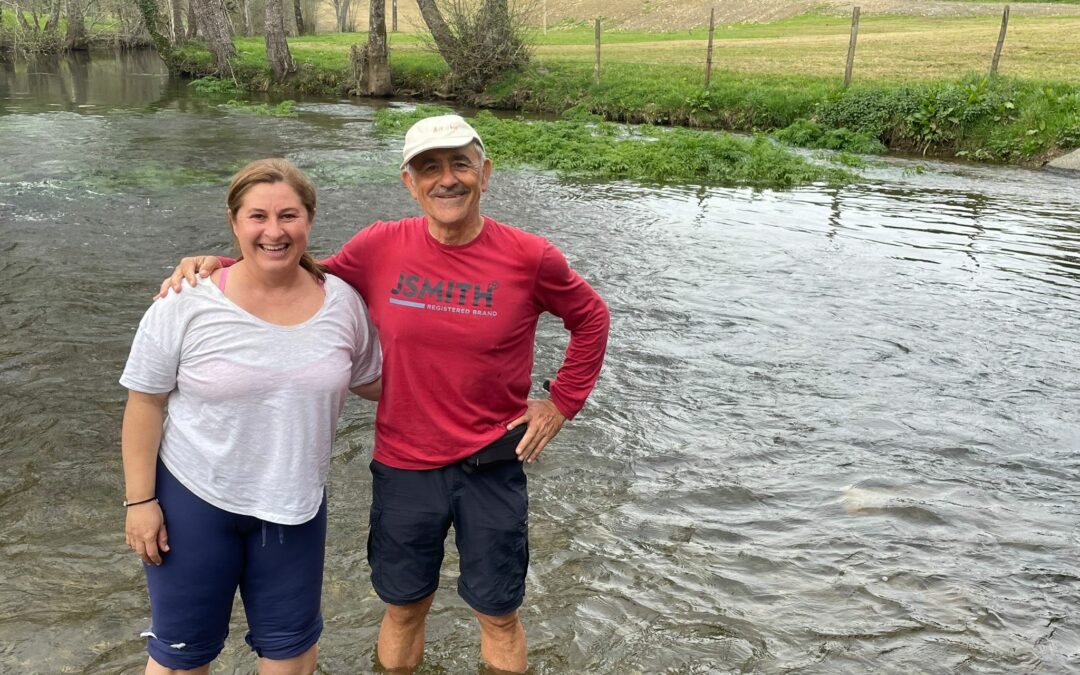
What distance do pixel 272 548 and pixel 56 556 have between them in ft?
7.83

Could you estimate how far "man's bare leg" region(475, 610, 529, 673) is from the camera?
Answer: 350 centimetres

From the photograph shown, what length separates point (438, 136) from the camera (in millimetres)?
3082

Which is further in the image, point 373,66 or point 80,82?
point 80,82

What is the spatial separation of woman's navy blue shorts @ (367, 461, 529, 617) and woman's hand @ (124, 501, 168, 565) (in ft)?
2.64

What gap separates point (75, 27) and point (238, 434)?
63.5 meters

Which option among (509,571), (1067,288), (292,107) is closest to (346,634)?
(509,571)

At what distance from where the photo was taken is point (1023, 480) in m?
5.95

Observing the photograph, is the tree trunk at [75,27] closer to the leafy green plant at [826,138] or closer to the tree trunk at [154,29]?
the tree trunk at [154,29]

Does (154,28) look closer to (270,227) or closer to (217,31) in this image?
(217,31)

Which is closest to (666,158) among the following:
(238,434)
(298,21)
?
(238,434)

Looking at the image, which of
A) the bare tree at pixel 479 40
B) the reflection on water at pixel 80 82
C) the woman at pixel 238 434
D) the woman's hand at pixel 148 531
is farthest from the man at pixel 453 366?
the bare tree at pixel 479 40

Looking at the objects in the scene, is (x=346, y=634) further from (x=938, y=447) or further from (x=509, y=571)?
(x=938, y=447)

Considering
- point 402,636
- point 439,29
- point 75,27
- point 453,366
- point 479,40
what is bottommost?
point 402,636

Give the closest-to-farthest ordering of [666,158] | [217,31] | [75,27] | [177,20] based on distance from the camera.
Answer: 1. [666,158]
2. [217,31]
3. [75,27]
4. [177,20]
